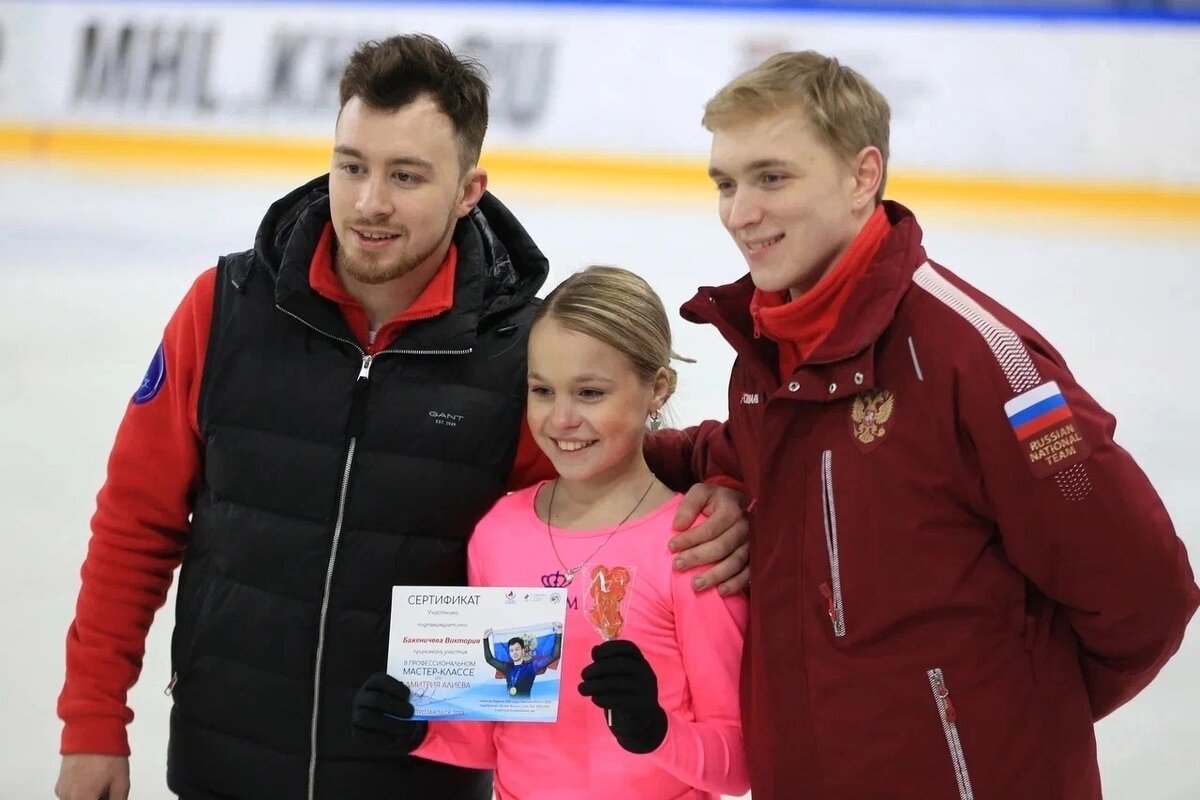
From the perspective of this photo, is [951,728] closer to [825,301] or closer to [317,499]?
[825,301]

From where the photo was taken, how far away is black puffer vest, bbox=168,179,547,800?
1810 millimetres

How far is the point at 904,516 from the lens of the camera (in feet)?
5.05

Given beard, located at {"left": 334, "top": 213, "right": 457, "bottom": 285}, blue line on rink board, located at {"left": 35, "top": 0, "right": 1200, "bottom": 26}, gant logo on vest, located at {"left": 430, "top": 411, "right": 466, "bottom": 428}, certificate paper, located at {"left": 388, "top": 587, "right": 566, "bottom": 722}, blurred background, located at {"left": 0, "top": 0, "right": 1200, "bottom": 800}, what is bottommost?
certificate paper, located at {"left": 388, "top": 587, "right": 566, "bottom": 722}

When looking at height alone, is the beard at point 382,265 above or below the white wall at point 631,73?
below

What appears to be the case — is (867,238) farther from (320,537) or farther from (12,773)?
(12,773)

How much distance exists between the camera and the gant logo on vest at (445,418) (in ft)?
6.00

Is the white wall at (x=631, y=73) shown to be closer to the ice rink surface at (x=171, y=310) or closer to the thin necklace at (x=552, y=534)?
the ice rink surface at (x=171, y=310)

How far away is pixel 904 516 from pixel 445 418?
2.05 feet

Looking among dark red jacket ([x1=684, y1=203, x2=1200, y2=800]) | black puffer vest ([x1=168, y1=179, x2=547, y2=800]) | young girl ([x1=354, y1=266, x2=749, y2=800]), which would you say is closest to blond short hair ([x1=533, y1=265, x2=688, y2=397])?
young girl ([x1=354, y1=266, x2=749, y2=800])

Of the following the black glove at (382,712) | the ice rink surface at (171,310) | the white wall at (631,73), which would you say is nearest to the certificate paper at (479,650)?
the black glove at (382,712)

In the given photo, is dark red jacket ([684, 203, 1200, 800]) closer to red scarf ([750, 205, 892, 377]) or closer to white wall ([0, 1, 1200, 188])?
red scarf ([750, 205, 892, 377])

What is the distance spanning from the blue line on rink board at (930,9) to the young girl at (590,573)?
474 cm

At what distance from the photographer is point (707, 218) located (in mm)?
5727

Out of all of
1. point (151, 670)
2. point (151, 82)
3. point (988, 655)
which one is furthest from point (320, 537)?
point (151, 82)
